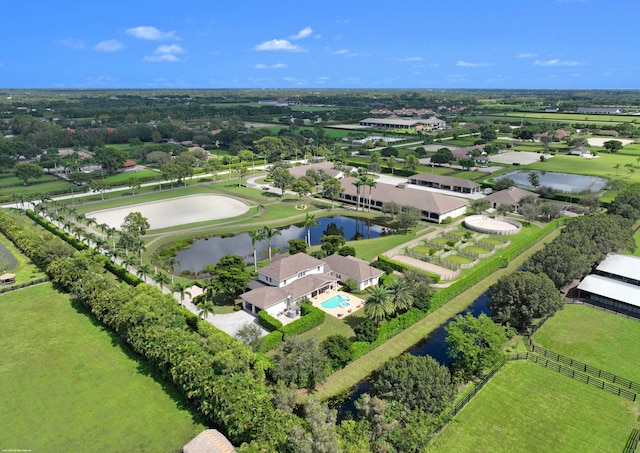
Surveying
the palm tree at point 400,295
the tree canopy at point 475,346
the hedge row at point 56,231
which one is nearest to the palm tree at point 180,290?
the palm tree at point 400,295

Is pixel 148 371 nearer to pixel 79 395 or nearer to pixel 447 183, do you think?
pixel 79 395

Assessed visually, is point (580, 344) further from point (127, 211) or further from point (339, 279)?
point (127, 211)

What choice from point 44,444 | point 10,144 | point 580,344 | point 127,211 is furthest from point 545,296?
point 10,144

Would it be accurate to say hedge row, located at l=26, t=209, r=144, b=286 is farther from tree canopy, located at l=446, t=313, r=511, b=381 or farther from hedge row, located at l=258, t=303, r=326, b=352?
tree canopy, located at l=446, t=313, r=511, b=381

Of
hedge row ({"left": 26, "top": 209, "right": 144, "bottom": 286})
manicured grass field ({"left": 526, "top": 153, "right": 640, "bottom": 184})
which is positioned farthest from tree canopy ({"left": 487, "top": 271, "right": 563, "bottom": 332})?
manicured grass field ({"left": 526, "top": 153, "right": 640, "bottom": 184})

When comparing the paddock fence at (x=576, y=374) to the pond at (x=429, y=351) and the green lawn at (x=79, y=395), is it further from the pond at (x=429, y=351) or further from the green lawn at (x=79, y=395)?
the green lawn at (x=79, y=395)

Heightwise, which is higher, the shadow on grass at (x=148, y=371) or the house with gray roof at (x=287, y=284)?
the house with gray roof at (x=287, y=284)

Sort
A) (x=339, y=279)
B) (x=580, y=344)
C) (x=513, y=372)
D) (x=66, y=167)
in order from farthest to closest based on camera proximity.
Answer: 1. (x=66, y=167)
2. (x=339, y=279)
3. (x=580, y=344)
4. (x=513, y=372)
